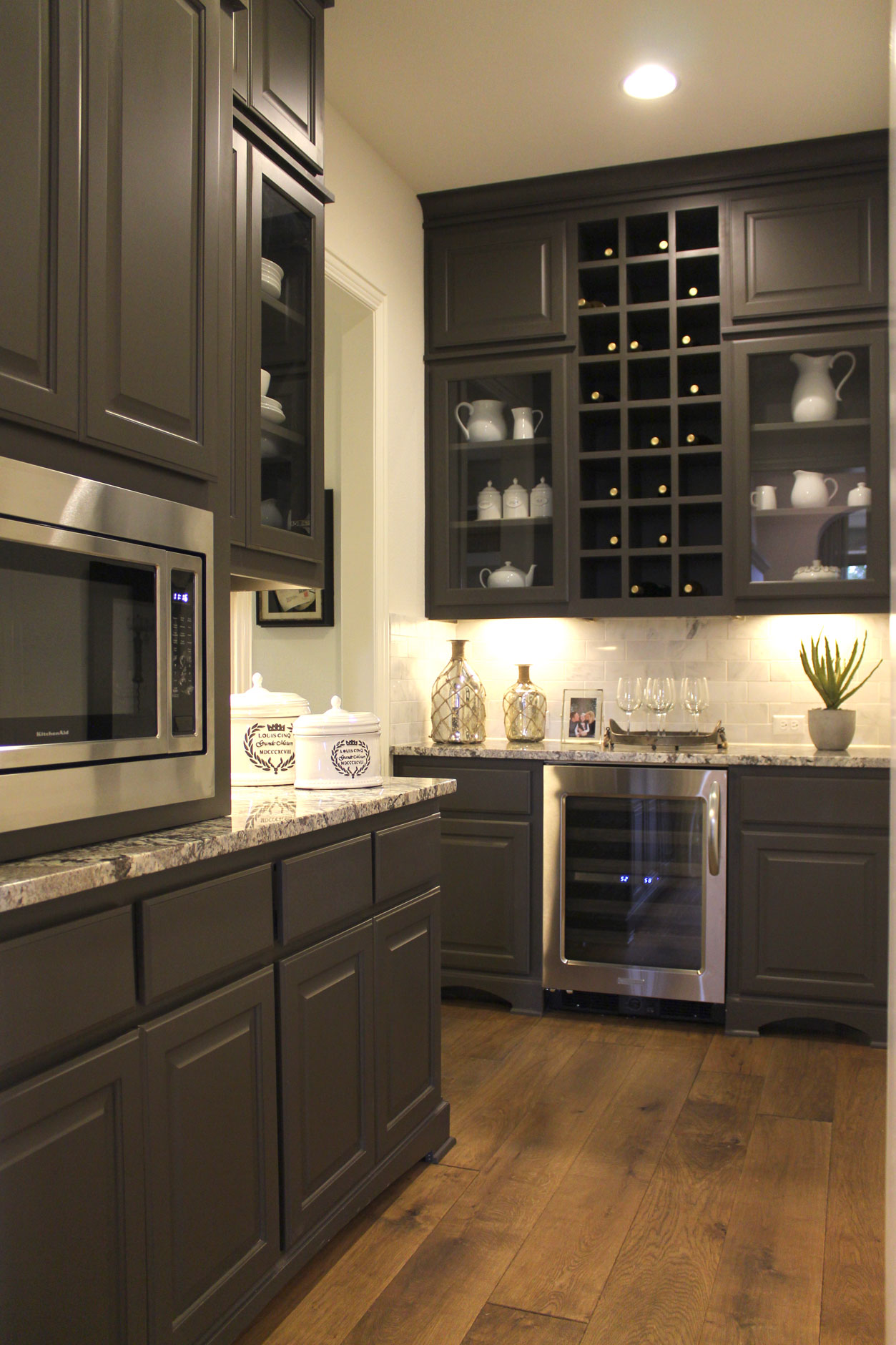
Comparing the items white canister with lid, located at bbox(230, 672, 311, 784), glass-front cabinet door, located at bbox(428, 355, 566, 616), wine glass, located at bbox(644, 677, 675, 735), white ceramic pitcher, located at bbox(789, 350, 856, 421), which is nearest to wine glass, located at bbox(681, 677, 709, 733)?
wine glass, located at bbox(644, 677, 675, 735)

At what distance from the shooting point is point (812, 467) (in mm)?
3809

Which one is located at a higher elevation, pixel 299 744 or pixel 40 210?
pixel 40 210

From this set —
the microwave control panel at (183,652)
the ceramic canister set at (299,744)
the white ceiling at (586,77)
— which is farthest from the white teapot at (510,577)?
the microwave control panel at (183,652)

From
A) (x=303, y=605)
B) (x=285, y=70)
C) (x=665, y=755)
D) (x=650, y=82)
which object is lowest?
(x=665, y=755)

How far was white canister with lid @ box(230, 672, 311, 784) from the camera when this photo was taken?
2.41m

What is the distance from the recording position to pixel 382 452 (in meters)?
3.78

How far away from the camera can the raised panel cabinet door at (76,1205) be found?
126 cm

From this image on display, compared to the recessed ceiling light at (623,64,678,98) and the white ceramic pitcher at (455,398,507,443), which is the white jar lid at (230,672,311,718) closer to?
the white ceramic pitcher at (455,398,507,443)

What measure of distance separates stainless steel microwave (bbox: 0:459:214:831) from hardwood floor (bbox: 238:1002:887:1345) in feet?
3.37

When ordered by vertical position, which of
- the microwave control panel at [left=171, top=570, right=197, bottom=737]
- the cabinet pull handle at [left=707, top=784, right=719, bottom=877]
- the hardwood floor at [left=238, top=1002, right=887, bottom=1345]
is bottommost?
the hardwood floor at [left=238, top=1002, right=887, bottom=1345]

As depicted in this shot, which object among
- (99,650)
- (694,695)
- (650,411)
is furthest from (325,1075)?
(650,411)

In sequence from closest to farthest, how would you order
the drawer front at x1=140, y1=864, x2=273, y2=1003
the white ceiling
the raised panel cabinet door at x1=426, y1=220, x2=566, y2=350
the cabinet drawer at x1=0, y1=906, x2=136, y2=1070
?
the cabinet drawer at x1=0, y1=906, x2=136, y2=1070, the drawer front at x1=140, y1=864, x2=273, y2=1003, the white ceiling, the raised panel cabinet door at x1=426, y1=220, x2=566, y2=350

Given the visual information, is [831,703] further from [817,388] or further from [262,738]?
[262,738]

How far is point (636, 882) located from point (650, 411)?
1704mm
